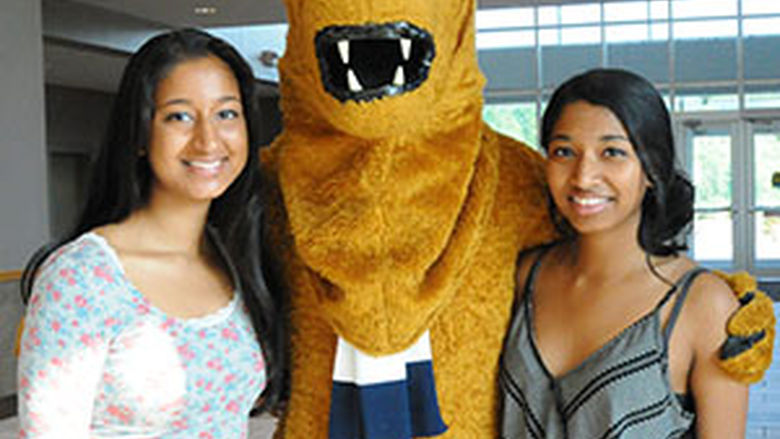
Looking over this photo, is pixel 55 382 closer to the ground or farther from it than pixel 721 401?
farther from it

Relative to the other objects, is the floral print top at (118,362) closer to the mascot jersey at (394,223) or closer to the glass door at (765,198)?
the mascot jersey at (394,223)

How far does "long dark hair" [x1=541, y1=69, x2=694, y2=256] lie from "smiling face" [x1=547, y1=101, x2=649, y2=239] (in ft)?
0.06

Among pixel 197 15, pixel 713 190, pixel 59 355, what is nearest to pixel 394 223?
pixel 59 355

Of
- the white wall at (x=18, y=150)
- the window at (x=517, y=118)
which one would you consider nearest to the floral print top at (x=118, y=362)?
the white wall at (x=18, y=150)

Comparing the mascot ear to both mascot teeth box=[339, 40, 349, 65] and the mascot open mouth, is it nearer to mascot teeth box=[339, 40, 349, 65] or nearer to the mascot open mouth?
the mascot open mouth

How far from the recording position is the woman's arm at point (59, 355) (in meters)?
1.64

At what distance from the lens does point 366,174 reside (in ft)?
6.09

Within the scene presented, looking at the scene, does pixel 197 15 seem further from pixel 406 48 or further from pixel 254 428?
pixel 406 48

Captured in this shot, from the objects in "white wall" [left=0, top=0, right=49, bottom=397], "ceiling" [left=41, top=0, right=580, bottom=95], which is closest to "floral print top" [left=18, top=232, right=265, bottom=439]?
"white wall" [left=0, top=0, right=49, bottom=397]

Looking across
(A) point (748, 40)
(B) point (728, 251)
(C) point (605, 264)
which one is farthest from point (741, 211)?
(C) point (605, 264)

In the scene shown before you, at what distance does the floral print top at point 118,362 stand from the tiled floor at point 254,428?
153 inches

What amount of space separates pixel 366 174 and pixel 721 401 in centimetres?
87

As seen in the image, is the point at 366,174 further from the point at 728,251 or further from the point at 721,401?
the point at 728,251

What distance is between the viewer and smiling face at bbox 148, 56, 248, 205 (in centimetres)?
183
